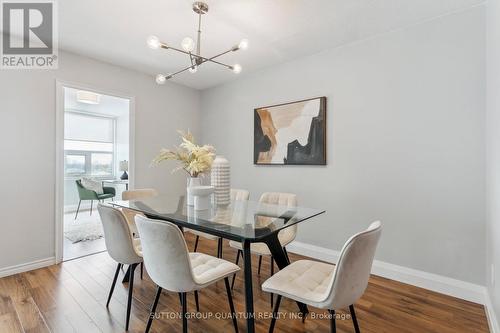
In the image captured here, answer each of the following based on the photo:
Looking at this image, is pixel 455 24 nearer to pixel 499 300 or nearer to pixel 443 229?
pixel 443 229

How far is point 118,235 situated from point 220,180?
936 millimetres

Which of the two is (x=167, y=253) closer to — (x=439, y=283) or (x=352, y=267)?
A: (x=352, y=267)

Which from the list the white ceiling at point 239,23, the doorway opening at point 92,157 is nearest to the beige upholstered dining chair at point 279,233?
the white ceiling at point 239,23

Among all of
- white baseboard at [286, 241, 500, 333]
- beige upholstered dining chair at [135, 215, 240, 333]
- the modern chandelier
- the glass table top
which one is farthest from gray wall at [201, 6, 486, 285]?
beige upholstered dining chair at [135, 215, 240, 333]

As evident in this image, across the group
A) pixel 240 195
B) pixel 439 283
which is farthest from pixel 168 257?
pixel 439 283

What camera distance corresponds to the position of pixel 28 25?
2.46 m

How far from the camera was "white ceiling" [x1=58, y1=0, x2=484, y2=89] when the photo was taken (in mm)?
2123

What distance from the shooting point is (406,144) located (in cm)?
245

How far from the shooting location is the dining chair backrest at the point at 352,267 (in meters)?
1.20

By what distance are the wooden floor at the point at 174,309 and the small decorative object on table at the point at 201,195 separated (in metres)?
0.84

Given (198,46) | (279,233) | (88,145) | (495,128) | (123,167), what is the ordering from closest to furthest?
1. (495,128)
2. (198,46)
3. (279,233)
4. (123,167)
5. (88,145)

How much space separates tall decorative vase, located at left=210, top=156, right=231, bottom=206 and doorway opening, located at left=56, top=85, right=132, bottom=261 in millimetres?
3208

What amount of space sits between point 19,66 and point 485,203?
4.72 metres

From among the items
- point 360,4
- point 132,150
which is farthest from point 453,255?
point 132,150
